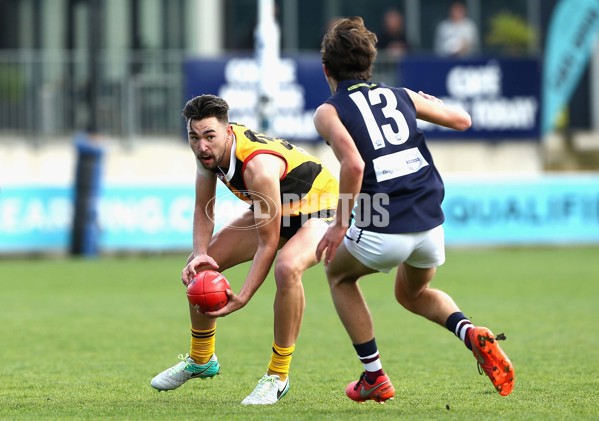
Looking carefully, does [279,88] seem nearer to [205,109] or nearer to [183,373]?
[183,373]

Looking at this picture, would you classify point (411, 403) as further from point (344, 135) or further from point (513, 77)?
point (513, 77)

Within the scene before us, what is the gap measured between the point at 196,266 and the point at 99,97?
13376mm

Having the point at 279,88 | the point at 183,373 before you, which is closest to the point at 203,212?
the point at 183,373

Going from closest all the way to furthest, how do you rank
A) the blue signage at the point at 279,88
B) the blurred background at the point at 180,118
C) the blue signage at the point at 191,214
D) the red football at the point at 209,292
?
the red football at the point at 209,292 < the blue signage at the point at 191,214 < the blurred background at the point at 180,118 < the blue signage at the point at 279,88

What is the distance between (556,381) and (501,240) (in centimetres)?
1161

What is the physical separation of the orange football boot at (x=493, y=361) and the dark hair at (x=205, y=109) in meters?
1.78

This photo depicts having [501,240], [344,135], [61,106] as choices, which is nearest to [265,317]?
[344,135]

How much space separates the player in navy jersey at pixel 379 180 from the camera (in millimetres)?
6152

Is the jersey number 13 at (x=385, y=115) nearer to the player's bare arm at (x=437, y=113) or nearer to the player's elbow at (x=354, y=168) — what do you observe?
the player's bare arm at (x=437, y=113)

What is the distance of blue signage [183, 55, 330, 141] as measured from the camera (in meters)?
19.8

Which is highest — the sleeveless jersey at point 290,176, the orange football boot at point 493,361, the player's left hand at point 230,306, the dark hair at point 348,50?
the dark hair at point 348,50

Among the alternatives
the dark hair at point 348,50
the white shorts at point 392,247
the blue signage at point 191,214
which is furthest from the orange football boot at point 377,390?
the blue signage at point 191,214

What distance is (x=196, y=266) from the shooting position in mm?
6668

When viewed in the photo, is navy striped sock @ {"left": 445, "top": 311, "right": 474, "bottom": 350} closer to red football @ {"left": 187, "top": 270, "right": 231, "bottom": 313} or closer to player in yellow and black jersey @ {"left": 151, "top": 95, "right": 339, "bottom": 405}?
player in yellow and black jersey @ {"left": 151, "top": 95, "right": 339, "bottom": 405}
